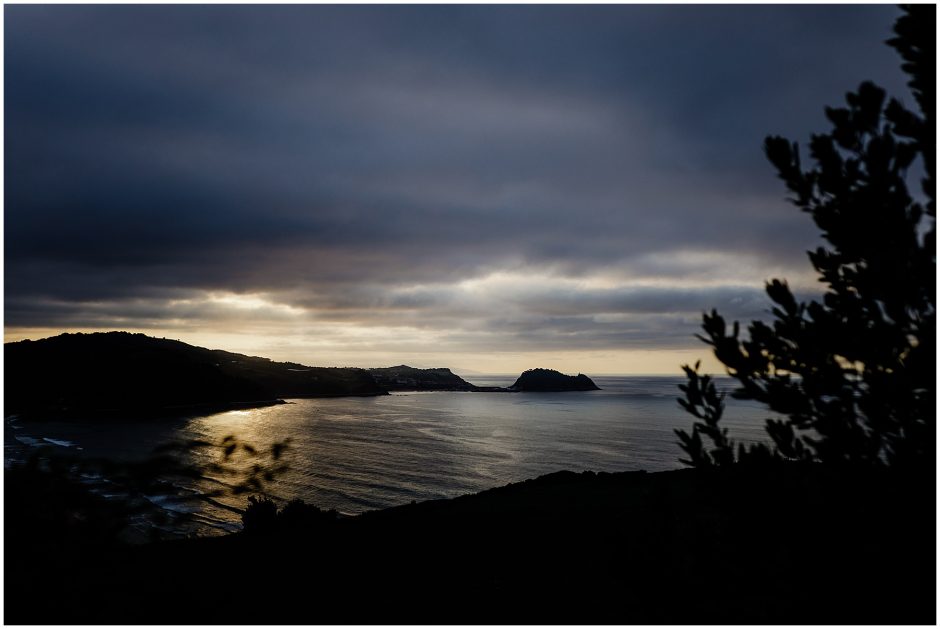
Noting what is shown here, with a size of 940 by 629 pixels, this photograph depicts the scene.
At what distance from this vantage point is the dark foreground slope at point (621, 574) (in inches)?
188

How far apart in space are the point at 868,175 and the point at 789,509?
3687 millimetres

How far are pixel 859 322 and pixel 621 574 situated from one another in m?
3.97

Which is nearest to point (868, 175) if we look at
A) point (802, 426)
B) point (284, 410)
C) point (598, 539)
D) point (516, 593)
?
point (802, 426)

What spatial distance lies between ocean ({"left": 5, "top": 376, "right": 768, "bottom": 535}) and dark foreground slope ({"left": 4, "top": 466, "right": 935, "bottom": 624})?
27.8 ft

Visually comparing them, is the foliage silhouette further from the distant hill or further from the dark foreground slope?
the distant hill

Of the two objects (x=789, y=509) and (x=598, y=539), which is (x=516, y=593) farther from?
(x=789, y=509)

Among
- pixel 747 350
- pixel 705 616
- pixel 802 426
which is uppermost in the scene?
pixel 747 350

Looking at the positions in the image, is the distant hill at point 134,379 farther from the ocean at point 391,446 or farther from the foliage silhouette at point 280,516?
the foliage silhouette at point 280,516

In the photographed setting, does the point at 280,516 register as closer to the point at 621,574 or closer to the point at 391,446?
the point at 621,574

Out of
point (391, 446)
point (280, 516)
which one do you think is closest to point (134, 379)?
point (391, 446)

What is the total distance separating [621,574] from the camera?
6.44m

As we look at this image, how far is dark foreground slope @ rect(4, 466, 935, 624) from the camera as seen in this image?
4773mm

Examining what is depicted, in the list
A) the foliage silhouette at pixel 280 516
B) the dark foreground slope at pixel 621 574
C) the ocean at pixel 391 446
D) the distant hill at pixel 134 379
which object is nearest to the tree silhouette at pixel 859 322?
the dark foreground slope at pixel 621 574

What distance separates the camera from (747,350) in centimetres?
602
